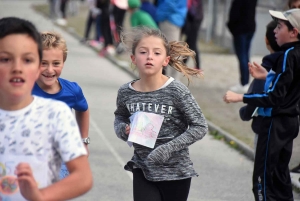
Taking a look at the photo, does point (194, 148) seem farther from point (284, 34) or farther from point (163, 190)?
point (163, 190)

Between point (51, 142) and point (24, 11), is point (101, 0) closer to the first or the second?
point (24, 11)

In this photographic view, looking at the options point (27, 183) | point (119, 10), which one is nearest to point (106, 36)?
point (119, 10)

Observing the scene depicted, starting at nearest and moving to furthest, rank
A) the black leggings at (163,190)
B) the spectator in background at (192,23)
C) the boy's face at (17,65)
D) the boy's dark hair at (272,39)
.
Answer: the boy's face at (17,65), the black leggings at (163,190), the boy's dark hair at (272,39), the spectator in background at (192,23)

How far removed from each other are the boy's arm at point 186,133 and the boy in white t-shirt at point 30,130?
175 cm

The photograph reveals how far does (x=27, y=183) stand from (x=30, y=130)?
306 millimetres

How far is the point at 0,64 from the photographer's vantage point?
2830 mm

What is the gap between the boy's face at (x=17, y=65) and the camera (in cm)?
280

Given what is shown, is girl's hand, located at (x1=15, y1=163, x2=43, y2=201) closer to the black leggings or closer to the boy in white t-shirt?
the boy in white t-shirt

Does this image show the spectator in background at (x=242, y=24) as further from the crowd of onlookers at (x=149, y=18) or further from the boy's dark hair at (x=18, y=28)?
the boy's dark hair at (x=18, y=28)

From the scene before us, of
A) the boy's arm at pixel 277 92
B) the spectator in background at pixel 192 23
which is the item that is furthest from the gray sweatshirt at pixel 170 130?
the spectator in background at pixel 192 23

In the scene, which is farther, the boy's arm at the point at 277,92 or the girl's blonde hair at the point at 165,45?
the boy's arm at the point at 277,92

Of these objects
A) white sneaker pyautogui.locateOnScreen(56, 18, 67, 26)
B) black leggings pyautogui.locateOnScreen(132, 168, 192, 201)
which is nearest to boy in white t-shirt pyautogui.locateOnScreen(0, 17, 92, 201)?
black leggings pyautogui.locateOnScreen(132, 168, 192, 201)

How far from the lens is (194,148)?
959 centimetres

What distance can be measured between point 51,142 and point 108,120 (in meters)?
8.02
